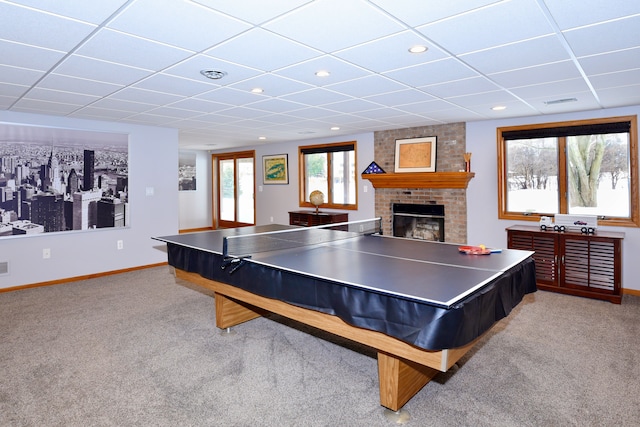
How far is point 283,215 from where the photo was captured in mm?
8422

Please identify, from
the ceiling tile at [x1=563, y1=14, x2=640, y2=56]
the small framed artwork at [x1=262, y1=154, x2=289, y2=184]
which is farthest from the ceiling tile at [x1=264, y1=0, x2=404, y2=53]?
the small framed artwork at [x1=262, y1=154, x2=289, y2=184]

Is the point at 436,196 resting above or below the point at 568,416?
above

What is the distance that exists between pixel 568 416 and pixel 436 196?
4059 millimetres

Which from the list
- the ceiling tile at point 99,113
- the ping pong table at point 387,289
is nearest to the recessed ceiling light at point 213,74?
the ping pong table at point 387,289

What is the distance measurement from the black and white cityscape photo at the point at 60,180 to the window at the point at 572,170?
554 centimetres

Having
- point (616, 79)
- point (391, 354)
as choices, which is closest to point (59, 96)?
point (391, 354)

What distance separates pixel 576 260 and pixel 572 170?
1250 millimetres

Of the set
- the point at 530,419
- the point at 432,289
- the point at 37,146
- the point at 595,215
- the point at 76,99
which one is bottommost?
the point at 530,419

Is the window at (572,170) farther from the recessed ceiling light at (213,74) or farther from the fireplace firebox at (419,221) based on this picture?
the recessed ceiling light at (213,74)

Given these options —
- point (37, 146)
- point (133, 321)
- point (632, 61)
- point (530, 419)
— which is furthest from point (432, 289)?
point (37, 146)

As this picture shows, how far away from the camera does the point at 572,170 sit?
4.92 m

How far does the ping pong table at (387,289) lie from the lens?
1758 millimetres

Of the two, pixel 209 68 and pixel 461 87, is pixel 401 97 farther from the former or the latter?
pixel 209 68

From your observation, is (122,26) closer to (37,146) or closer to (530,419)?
(530,419)
